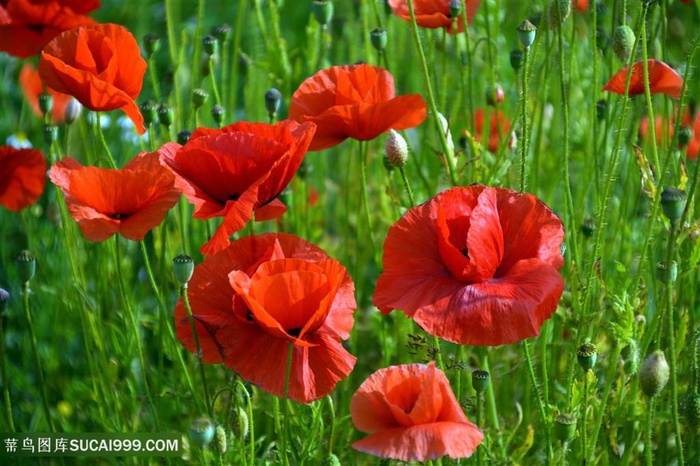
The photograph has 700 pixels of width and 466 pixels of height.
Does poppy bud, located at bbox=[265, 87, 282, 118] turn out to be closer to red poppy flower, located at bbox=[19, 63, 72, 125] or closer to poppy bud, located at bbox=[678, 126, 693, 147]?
poppy bud, located at bbox=[678, 126, 693, 147]

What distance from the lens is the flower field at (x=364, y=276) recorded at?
1.16 m

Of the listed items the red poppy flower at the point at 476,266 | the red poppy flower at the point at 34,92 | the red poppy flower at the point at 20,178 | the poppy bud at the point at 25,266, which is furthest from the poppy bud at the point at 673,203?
the red poppy flower at the point at 34,92

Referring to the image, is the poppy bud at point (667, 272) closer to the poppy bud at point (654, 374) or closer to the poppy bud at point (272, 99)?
the poppy bud at point (654, 374)

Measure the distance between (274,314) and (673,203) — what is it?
0.46 meters

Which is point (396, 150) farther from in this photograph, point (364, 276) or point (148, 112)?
point (364, 276)

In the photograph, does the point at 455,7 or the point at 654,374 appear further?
the point at 455,7

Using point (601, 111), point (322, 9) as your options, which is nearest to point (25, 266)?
point (322, 9)

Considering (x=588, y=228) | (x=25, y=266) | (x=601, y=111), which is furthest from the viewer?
(x=601, y=111)

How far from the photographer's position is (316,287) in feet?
3.81

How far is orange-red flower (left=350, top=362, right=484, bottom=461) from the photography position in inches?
40.0

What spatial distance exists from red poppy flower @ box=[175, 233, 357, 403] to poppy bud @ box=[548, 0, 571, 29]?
1.51ft

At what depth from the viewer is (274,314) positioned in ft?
3.84

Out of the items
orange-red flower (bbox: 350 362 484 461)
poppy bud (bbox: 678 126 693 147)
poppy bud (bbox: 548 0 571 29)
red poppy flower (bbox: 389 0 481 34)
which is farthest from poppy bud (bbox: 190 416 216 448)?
poppy bud (bbox: 678 126 693 147)

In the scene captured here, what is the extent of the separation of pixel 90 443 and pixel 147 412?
43 cm
